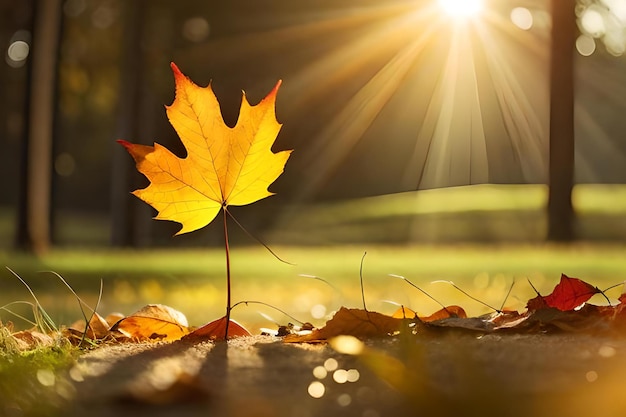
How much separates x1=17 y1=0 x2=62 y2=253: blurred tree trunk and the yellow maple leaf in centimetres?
856

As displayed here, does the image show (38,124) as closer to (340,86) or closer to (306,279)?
(306,279)

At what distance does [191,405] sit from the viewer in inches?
42.4

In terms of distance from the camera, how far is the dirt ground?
104 centimetres

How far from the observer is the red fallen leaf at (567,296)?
5.54 feet

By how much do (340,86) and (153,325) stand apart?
1435cm

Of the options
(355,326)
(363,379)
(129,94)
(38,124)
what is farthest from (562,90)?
(363,379)

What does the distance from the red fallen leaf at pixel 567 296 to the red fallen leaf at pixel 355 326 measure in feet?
1.08

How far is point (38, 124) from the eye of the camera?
951 centimetres

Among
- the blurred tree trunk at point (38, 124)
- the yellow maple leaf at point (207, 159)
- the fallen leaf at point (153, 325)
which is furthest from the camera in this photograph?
the blurred tree trunk at point (38, 124)

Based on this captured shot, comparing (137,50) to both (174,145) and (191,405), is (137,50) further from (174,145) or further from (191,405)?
(191,405)

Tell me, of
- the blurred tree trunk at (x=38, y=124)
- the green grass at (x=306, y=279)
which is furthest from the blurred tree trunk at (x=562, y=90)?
the blurred tree trunk at (x=38, y=124)

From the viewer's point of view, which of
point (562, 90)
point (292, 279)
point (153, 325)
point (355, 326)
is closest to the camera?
point (355, 326)

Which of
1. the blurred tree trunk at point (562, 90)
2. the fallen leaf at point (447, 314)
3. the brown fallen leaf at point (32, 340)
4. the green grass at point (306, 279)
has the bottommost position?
the green grass at point (306, 279)

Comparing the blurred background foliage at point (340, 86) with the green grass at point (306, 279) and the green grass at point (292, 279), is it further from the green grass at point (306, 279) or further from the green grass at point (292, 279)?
the green grass at point (292, 279)
